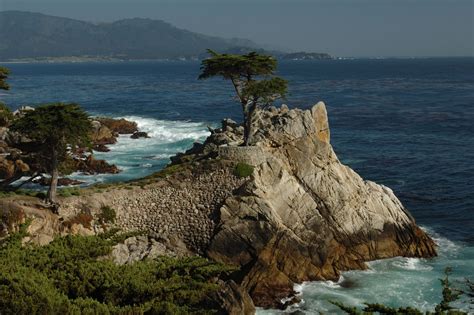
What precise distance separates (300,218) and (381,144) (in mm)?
39377

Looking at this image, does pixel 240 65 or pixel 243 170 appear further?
pixel 240 65

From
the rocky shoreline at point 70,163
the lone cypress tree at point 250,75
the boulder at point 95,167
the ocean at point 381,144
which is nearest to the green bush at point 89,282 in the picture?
the ocean at point 381,144

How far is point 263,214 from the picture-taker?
3331cm

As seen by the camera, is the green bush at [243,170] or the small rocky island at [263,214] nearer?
the small rocky island at [263,214]

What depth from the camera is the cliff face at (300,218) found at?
1284 inches

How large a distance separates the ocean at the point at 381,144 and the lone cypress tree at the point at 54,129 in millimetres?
14437

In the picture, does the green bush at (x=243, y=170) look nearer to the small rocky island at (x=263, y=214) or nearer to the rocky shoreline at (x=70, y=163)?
the small rocky island at (x=263, y=214)

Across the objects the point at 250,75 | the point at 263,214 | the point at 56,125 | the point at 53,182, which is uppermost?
the point at 250,75

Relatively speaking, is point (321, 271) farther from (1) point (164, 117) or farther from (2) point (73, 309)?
(1) point (164, 117)

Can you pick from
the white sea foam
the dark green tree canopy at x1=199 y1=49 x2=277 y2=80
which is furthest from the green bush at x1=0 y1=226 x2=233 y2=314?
the white sea foam

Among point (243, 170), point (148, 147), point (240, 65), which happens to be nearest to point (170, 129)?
point (148, 147)

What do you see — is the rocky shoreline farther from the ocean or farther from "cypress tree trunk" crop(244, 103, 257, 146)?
"cypress tree trunk" crop(244, 103, 257, 146)

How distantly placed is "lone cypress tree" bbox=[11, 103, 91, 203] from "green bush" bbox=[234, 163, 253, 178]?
9.53m

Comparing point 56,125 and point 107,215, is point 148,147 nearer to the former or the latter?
point 107,215
